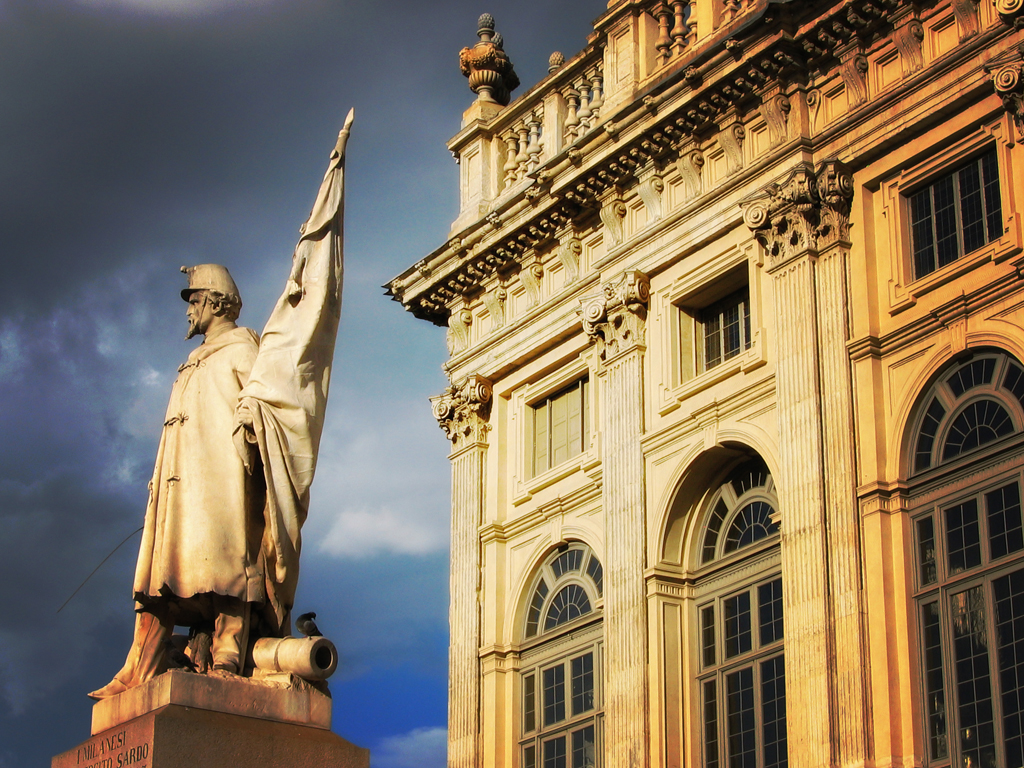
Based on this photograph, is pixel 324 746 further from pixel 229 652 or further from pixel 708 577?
pixel 708 577

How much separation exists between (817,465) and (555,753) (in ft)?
21.5

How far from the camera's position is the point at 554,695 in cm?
2559

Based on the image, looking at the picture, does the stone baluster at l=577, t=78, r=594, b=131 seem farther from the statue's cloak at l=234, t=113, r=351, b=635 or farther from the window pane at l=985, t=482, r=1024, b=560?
the statue's cloak at l=234, t=113, r=351, b=635

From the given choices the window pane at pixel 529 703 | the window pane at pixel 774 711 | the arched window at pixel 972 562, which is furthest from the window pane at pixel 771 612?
the window pane at pixel 529 703

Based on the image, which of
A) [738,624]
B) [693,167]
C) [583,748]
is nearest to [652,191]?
[693,167]

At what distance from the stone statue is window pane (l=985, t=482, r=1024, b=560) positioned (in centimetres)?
1111

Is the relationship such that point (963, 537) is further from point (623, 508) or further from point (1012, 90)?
point (623, 508)

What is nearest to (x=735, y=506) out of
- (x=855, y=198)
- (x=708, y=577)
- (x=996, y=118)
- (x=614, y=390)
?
(x=708, y=577)

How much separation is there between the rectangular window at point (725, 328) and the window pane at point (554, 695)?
4974 mm

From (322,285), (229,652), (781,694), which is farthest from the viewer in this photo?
(781,694)

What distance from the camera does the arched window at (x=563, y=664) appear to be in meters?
24.7

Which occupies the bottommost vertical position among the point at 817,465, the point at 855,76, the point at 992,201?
the point at 817,465

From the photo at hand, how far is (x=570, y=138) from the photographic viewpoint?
89.9ft

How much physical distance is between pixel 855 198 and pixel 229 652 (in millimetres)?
14469
